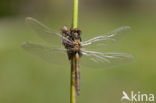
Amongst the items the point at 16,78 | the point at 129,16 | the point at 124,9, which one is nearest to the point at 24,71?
the point at 16,78

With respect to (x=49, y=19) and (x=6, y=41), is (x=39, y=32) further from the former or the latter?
(x=49, y=19)

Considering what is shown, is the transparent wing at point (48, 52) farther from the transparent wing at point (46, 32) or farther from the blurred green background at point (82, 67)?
the blurred green background at point (82, 67)

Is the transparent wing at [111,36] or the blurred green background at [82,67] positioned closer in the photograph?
the transparent wing at [111,36]

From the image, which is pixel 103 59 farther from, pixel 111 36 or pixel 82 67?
pixel 82 67

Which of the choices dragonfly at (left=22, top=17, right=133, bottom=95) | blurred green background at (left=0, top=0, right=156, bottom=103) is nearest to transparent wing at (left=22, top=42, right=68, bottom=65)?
dragonfly at (left=22, top=17, right=133, bottom=95)

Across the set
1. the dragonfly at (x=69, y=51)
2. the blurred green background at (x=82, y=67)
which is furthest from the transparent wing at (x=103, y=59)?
the blurred green background at (x=82, y=67)

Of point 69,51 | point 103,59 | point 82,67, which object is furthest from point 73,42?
point 82,67
